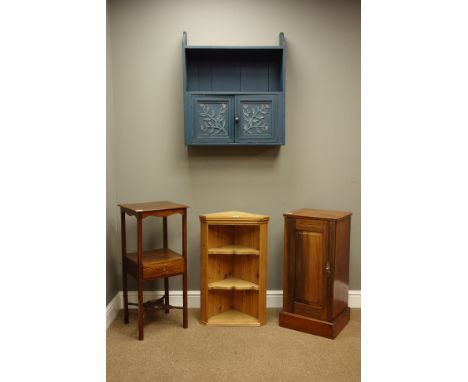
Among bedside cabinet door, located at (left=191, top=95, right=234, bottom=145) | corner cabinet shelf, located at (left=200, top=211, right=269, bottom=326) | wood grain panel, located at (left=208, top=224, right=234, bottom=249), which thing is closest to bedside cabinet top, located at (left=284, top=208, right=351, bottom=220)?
corner cabinet shelf, located at (left=200, top=211, right=269, bottom=326)

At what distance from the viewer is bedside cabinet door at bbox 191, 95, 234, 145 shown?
282 cm

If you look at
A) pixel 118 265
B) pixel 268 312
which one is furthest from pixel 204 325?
pixel 118 265

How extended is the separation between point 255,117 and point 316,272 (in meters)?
1.19

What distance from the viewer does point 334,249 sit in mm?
2547

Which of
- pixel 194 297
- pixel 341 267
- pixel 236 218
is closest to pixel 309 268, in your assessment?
pixel 341 267

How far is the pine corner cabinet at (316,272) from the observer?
2559 millimetres

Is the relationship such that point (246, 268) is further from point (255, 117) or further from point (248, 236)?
point (255, 117)

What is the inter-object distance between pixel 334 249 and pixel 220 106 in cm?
130

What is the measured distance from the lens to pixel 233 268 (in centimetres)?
299

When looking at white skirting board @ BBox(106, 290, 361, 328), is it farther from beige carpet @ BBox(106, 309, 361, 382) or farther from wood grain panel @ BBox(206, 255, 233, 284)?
wood grain panel @ BBox(206, 255, 233, 284)

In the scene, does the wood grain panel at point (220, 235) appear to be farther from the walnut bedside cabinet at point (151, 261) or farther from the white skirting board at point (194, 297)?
the white skirting board at point (194, 297)

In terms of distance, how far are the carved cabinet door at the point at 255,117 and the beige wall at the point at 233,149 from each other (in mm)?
238
